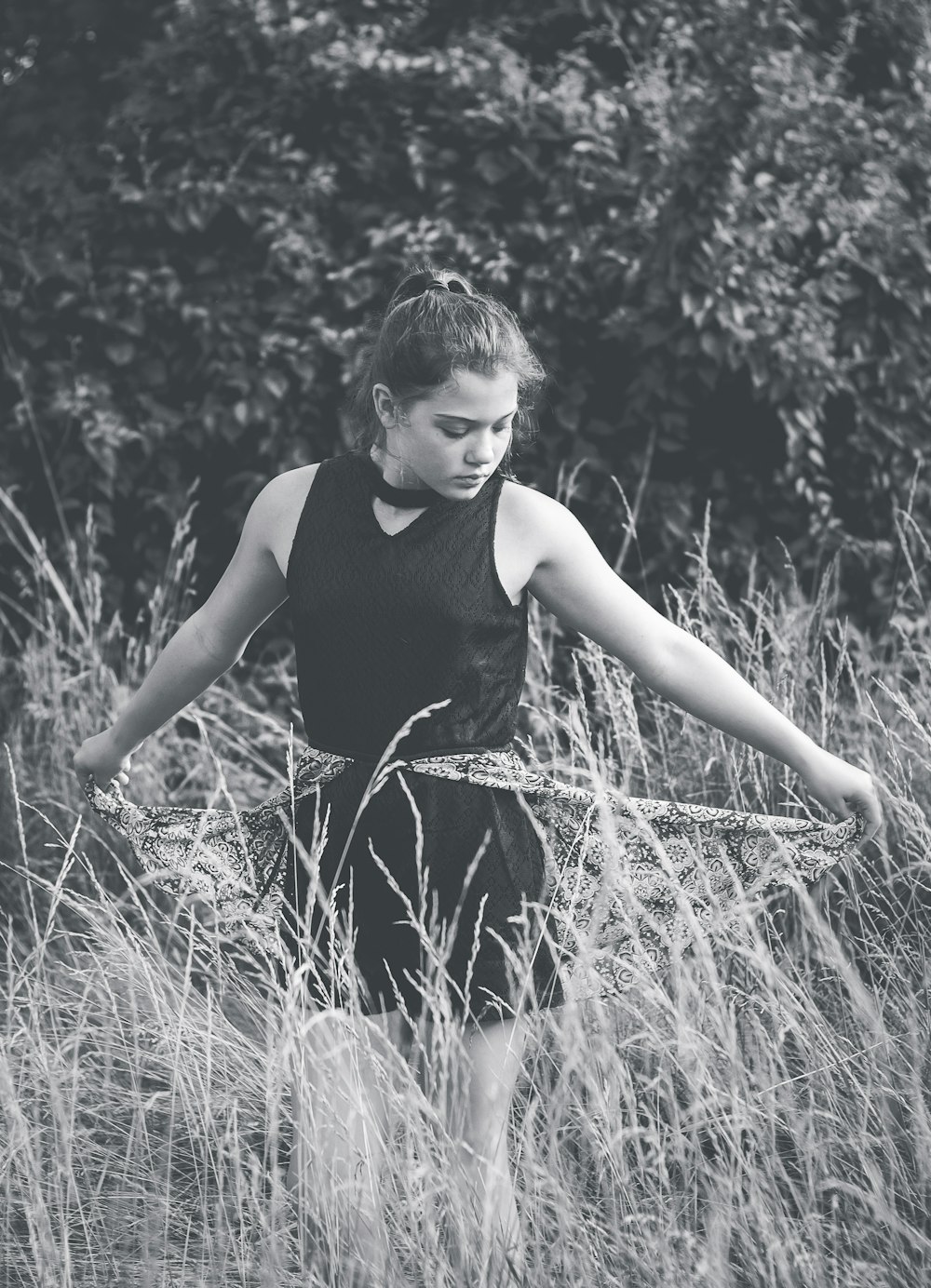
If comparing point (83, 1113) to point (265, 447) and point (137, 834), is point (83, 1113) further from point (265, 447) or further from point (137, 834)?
point (265, 447)

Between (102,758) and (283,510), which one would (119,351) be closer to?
(102,758)

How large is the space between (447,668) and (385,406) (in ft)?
1.42

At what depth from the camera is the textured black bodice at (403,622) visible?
1958mm

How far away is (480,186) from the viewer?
4301 millimetres

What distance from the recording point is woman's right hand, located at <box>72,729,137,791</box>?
2.33 m

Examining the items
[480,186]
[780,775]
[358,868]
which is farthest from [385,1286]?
[480,186]

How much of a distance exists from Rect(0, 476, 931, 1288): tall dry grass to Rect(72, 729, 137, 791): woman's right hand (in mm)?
145

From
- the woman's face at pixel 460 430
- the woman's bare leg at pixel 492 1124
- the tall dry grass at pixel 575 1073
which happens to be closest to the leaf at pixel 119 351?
the tall dry grass at pixel 575 1073

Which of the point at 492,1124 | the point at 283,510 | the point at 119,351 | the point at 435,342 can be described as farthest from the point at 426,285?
the point at 119,351

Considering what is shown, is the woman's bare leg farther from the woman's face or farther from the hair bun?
the hair bun

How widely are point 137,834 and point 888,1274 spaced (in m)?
1.42

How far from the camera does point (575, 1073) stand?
2.16 metres

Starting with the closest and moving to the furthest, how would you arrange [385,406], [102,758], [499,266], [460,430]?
1. [460,430]
2. [385,406]
3. [102,758]
4. [499,266]

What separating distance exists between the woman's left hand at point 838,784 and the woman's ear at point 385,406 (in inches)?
33.1
